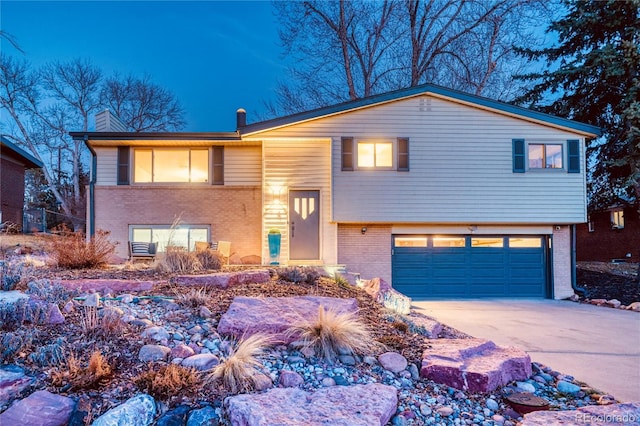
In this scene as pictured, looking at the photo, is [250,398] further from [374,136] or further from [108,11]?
[108,11]

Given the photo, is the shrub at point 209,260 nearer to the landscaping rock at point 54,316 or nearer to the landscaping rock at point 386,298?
the landscaping rock at point 386,298

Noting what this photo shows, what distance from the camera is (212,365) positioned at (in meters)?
3.35

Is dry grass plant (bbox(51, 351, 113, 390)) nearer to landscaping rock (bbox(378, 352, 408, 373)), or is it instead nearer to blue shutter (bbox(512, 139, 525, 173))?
landscaping rock (bbox(378, 352, 408, 373))

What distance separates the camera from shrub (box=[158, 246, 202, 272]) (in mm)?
6895

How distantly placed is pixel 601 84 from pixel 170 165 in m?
14.0

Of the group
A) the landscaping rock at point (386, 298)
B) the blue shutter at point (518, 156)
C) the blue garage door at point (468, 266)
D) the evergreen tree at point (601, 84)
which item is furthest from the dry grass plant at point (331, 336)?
the evergreen tree at point (601, 84)

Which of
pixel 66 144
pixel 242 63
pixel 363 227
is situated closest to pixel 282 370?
pixel 363 227

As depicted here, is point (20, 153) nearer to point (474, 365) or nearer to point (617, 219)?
point (474, 365)

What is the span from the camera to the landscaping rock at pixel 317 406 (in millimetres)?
2748

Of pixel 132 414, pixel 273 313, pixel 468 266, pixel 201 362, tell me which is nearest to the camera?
pixel 132 414

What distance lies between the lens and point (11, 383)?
2932 mm

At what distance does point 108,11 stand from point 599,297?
19.4 metres

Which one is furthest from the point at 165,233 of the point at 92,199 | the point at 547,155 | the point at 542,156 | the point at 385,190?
the point at 547,155

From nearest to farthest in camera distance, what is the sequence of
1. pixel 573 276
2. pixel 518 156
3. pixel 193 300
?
pixel 193 300 < pixel 518 156 < pixel 573 276
